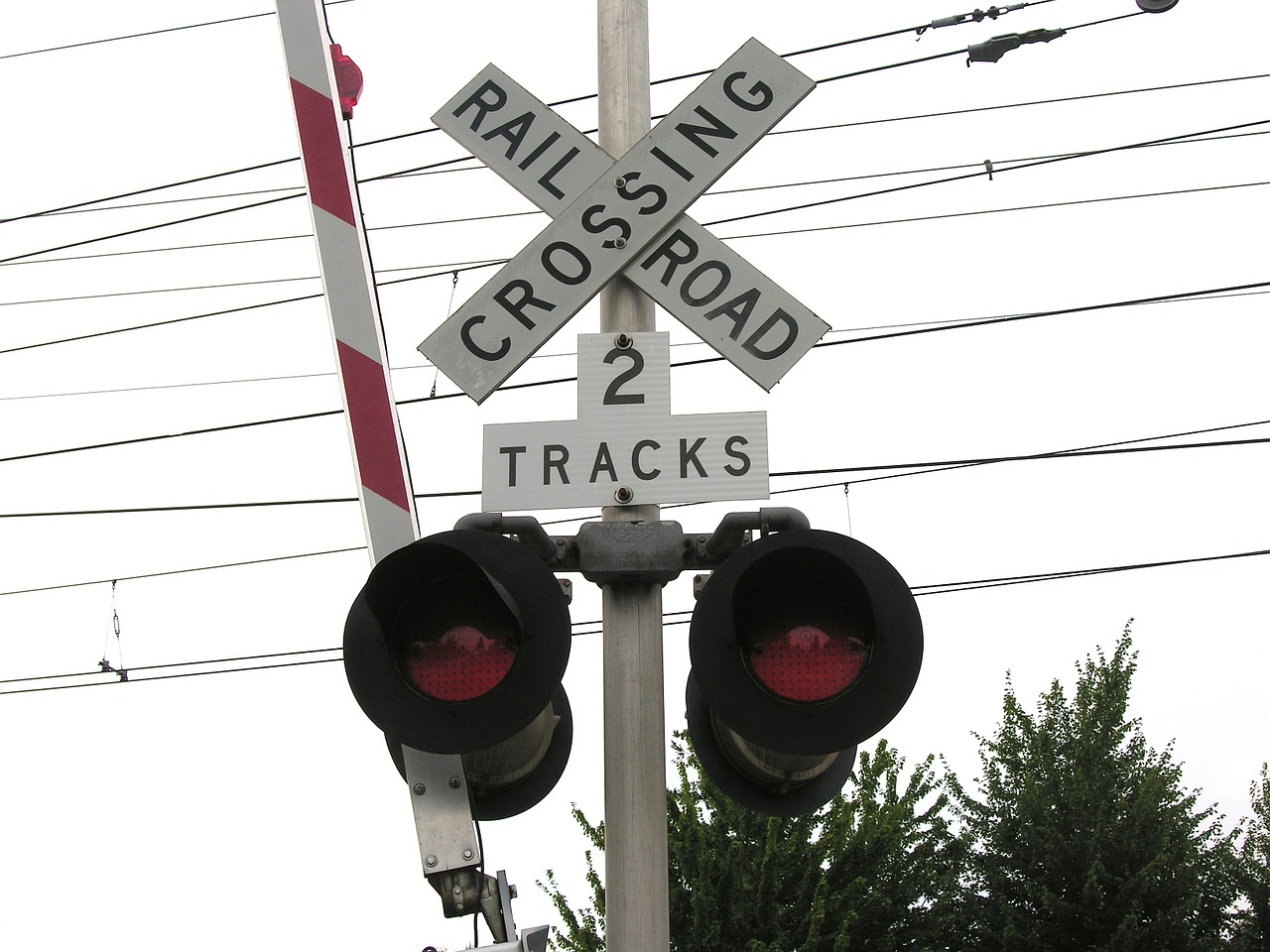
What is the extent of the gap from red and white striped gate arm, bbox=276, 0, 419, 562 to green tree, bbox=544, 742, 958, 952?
42.7 feet

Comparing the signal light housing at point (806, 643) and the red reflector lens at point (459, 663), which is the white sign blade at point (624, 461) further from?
the red reflector lens at point (459, 663)

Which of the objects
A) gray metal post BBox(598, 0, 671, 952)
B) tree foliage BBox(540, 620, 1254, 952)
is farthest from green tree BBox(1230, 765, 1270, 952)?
gray metal post BBox(598, 0, 671, 952)

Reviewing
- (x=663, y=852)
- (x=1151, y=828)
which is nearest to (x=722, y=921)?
(x=1151, y=828)

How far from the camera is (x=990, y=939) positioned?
16016 millimetres

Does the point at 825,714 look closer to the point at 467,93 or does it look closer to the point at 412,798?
the point at 412,798

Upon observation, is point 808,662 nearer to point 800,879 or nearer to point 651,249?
point 651,249

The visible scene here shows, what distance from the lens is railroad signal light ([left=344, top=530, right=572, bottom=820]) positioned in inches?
89.7

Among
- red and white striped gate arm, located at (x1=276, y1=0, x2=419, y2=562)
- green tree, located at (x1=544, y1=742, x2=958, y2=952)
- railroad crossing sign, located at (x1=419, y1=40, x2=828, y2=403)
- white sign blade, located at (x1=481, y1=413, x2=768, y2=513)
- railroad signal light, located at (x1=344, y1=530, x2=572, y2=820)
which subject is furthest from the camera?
green tree, located at (x1=544, y1=742, x2=958, y2=952)

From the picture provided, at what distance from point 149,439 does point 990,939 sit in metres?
12.0

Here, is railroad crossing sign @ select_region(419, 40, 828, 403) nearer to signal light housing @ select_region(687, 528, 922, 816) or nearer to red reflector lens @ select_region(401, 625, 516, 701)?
signal light housing @ select_region(687, 528, 922, 816)

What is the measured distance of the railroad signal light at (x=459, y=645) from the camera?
228 cm

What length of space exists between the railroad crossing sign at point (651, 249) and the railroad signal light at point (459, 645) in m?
0.72

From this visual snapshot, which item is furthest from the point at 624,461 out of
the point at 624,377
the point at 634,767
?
the point at 634,767

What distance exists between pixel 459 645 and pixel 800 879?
14267 millimetres
